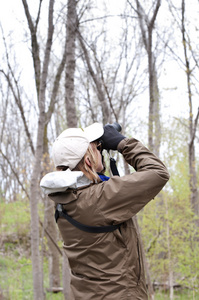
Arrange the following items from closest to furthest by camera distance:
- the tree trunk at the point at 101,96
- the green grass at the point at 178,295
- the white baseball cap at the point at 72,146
Result: the white baseball cap at the point at 72,146, the tree trunk at the point at 101,96, the green grass at the point at 178,295

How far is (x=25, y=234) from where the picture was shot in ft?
41.6

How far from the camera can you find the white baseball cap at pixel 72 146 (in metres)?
1.60

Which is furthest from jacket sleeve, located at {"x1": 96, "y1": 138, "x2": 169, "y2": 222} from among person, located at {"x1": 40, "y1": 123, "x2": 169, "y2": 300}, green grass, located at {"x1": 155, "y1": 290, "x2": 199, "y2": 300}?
green grass, located at {"x1": 155, "y1": 290, "x2": 199, "y2": 300}

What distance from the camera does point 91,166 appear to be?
164cm

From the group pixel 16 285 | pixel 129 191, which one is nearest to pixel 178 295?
pixel 16 285

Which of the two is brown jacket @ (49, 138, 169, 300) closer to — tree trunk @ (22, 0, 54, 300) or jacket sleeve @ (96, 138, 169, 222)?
jacket sleeve @ (96, 138, 169, 222)

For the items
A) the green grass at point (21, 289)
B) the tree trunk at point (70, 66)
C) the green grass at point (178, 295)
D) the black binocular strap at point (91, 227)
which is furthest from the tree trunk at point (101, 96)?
the green grass at point (178, 295)

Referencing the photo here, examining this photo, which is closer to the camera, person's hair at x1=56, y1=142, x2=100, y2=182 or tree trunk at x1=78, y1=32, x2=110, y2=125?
person's hair at x1=56, y1=142, x2=100, y2=182

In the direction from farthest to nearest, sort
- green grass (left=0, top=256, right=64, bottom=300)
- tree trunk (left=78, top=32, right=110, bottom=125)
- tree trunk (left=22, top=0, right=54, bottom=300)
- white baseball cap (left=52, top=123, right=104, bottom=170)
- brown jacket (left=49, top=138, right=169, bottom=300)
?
green grass (left=0, top=256, right=64, bottom=300)
tree trunk (left=78, top=32, right=110, bottom=125)
tree trunk (left=22, top=0, right=54, bottom=300)
white baseball cap (left=52, top=123, right=104, bottom=170)
brown jacket (left=49, top=138, right=169, bottom=300)

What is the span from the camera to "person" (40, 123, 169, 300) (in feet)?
4.76

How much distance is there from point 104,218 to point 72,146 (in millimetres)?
400

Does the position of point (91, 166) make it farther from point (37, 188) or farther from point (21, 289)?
point (21, 289)

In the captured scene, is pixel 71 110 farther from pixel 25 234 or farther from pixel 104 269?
pixel 25 234

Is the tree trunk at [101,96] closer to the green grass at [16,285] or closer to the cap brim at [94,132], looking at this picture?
the cap brim at [94,132]
